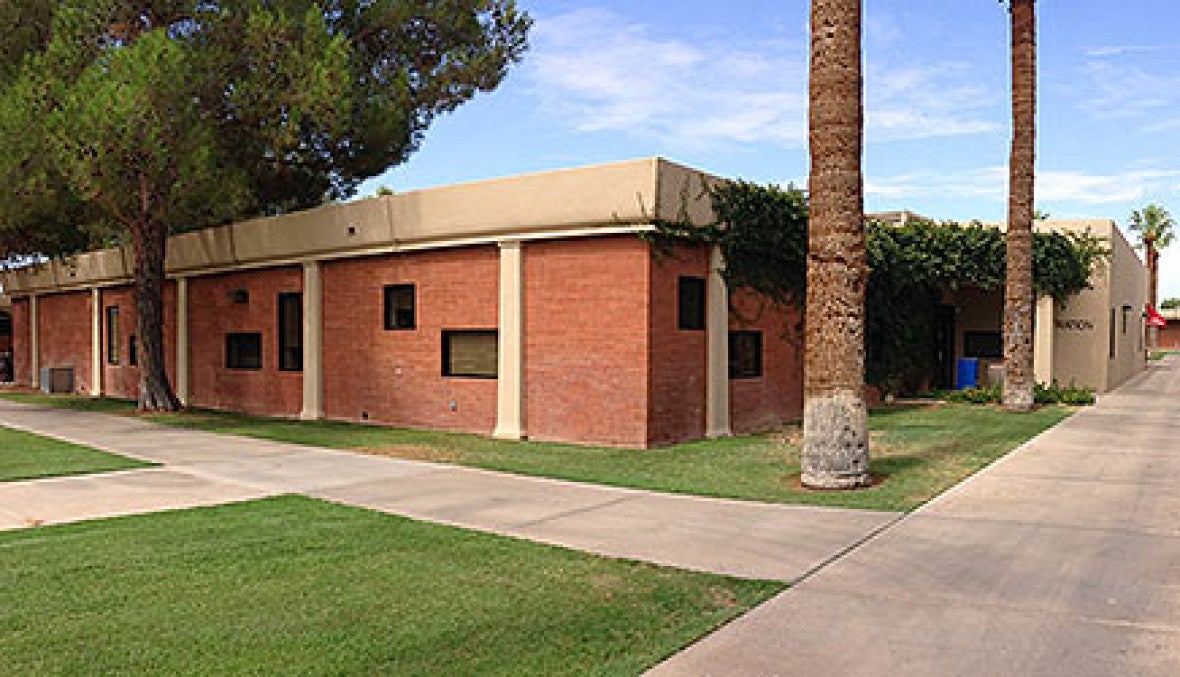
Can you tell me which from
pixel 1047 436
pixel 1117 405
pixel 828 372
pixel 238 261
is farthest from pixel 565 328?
pixel 1117 405

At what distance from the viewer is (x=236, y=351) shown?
22484 mm

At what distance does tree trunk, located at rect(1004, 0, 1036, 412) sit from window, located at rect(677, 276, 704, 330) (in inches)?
342

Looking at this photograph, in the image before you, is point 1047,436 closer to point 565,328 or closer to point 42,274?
point 565,328

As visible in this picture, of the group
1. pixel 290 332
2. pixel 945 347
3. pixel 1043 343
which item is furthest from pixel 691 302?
pixel 945 347

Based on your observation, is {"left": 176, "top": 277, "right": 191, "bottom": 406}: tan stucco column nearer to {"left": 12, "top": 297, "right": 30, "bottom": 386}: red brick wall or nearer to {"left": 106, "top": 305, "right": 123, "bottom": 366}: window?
{"left": 106, "top": 305, "right": 123, "bottom": 366}: window

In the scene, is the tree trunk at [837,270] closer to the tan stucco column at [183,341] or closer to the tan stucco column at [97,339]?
the tan stucco column at [183,341]

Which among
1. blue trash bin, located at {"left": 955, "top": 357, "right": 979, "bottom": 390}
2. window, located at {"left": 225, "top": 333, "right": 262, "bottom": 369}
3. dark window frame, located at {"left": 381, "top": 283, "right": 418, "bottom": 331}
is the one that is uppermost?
dark window frame, located at {"left": 381, "top": 283, "right": 418, "bottom": 331}

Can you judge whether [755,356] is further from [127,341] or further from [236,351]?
[127,341]

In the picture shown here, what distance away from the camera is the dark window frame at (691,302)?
14624 millimetres

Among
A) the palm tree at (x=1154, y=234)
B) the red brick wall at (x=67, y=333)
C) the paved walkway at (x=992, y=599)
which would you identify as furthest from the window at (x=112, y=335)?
the palm tree at (x=1154, y=234)

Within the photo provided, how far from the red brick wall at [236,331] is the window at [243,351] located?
0.16 m

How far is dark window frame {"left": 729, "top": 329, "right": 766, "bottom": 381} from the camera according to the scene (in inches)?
635

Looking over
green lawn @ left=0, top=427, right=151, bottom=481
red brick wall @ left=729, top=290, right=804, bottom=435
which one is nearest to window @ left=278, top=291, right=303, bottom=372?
green lawn @ left=0, top=427, right=151, bottom=481

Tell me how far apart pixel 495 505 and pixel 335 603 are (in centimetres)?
357
